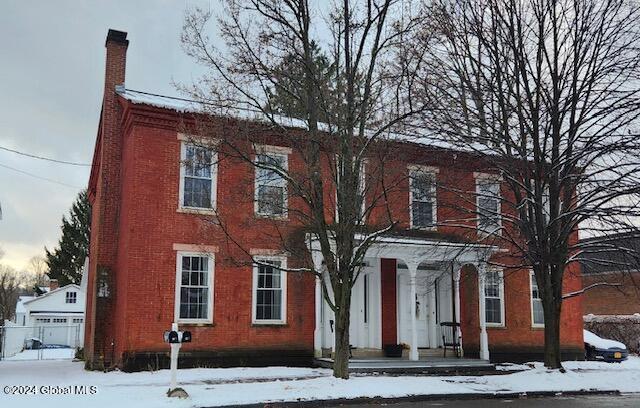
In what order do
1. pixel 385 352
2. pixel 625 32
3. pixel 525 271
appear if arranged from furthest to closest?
1. pixel 525 271
2. pixel 385 352
3. pixel 625 32

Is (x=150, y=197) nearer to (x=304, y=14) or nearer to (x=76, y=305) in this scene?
(x=304, y=14)

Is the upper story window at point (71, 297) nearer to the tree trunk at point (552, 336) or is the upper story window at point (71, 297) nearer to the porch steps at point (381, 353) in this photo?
the porch steps at point (381, 353)

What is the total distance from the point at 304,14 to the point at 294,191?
3.95 m

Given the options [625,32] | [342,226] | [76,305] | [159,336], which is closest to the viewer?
[342,226]

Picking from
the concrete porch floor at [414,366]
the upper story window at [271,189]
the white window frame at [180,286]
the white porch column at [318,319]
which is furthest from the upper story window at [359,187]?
the white window frame at [180,286]

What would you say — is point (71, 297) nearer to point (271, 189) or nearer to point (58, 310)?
point (58, 310)

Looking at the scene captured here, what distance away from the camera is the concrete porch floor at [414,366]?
16719 mm

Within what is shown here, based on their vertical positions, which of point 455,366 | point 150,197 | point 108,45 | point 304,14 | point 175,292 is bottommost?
point 455,366

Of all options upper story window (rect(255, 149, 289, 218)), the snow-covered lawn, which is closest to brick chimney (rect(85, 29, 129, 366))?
the snow-covered lawn

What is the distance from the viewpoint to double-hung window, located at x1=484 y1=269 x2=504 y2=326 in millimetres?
21141

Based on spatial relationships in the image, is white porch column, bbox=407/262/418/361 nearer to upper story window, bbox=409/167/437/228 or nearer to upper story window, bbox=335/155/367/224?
upper story window, bbox=409/167/437/228

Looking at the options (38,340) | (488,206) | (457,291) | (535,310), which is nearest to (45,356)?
(38,340)

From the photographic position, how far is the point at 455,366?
17.7 metres

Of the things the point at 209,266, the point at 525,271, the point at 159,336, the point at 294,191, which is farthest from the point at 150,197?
the point at 525,271
